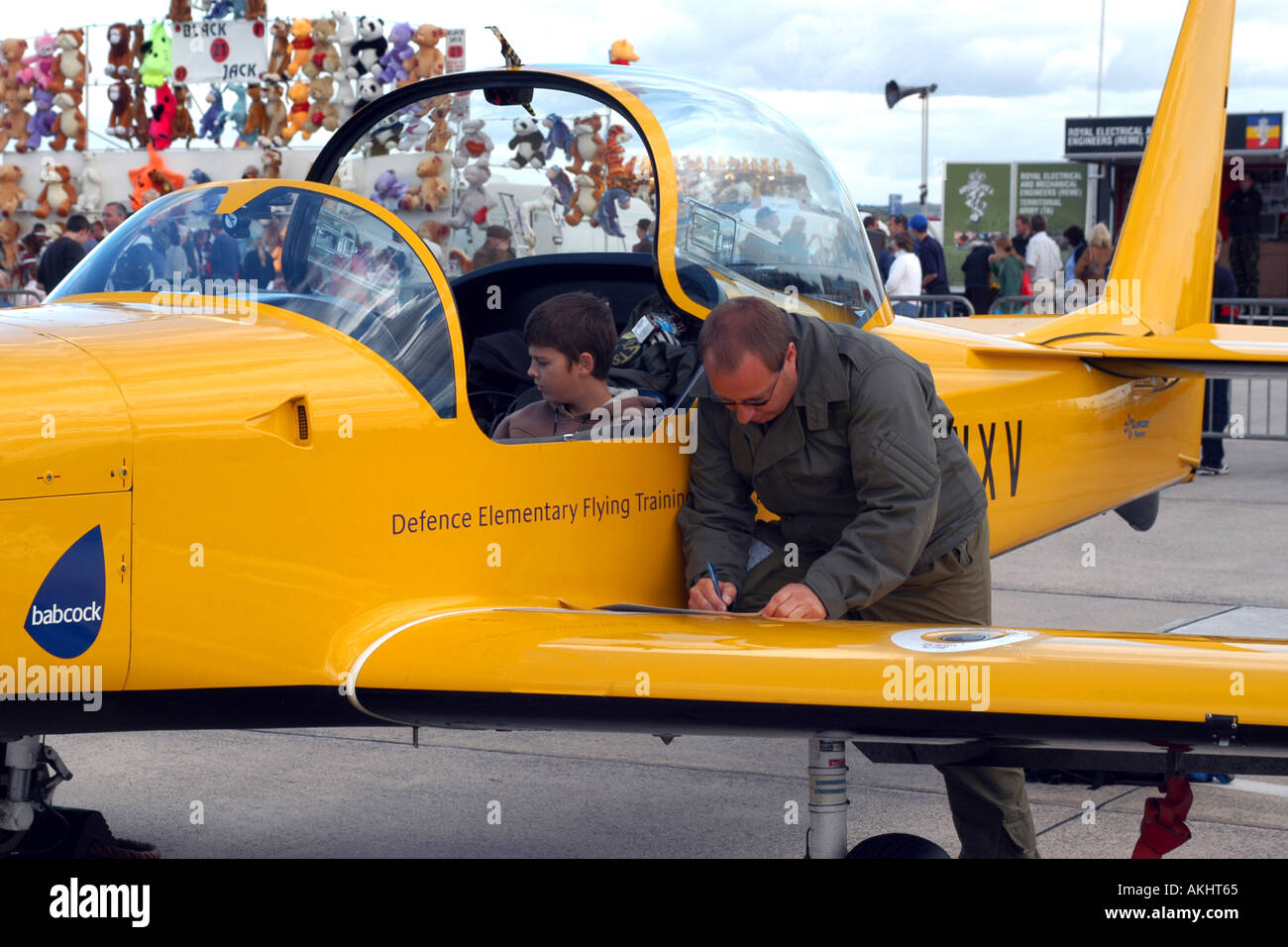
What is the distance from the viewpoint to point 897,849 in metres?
3.21

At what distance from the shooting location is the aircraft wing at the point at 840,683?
9.41ft

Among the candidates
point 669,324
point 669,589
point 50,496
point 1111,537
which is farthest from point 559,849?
point 1111,537

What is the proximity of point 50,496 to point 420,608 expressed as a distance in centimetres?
88

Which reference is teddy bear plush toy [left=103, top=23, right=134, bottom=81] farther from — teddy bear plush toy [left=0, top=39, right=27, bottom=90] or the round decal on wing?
the round decal on wing

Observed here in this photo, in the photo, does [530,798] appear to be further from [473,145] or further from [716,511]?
[473,145]

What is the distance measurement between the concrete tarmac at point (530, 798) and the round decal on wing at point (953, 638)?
105cm

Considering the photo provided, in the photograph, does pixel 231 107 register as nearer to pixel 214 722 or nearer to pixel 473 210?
pixel 473 210

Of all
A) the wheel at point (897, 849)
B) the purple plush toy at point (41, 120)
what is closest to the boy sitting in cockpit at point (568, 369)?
the wheel at point (897, 849)

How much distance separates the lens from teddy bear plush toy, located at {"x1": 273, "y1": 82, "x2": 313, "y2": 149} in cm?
1681

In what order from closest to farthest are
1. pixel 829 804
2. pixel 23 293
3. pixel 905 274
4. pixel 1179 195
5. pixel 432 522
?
pixel 829 804, pixel 432 522, pixel 1179 195, pixel 23 293, pixel 905 274

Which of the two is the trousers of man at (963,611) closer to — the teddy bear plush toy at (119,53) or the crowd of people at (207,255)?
the crowd of people at (207,255)

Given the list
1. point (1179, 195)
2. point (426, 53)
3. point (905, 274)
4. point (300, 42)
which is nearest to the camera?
point (1179, 195)

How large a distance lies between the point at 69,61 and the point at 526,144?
16407 millimetres

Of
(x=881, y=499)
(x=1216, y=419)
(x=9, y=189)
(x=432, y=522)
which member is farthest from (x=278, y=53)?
(x=881, y=499)
